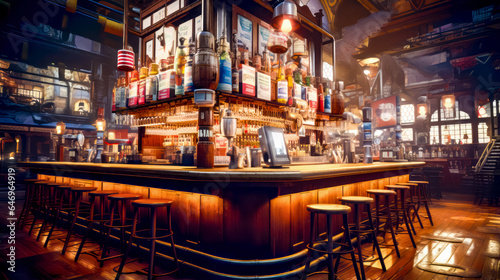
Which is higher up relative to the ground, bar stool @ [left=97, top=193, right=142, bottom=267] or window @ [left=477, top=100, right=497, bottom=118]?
window @ [left=477, top=100, right=497, bottom=118]

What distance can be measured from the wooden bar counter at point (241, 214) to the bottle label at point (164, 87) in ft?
3.53

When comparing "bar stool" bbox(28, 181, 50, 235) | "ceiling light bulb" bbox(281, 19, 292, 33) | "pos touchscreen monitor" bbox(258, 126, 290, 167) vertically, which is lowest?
"bar stool" bbox(28, 181, 50, 235)

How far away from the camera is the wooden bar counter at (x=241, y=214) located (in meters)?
2.15

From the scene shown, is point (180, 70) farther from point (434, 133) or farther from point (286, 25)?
point (434, 133)

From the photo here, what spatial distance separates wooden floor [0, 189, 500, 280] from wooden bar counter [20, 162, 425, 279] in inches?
18.7

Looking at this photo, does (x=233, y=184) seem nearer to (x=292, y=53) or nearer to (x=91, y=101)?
(x=292, y=53)

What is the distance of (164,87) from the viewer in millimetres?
3469

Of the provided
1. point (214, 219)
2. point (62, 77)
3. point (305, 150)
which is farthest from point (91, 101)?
point (214, 219)

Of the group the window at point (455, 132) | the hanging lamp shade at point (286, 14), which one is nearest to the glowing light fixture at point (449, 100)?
the window at point (455, 132)

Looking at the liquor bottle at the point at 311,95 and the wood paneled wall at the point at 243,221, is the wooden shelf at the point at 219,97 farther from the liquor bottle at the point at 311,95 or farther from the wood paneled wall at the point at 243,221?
the wood paneled wall at the point at 243,221

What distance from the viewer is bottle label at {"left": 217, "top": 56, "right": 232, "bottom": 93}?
2.95m

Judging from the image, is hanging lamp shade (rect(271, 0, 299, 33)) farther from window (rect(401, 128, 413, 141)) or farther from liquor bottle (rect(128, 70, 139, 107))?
window (rect(401, 128, 413, 141))

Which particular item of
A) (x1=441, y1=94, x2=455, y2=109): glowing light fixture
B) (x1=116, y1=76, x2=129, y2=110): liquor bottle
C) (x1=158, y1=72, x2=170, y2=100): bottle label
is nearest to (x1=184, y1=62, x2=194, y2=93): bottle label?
(x1=158, y1=72, x2=170, y2=100): bottle label

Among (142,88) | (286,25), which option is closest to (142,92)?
(142,88)
